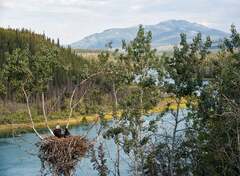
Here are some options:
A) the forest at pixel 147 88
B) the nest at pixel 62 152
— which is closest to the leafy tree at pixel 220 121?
the forest at pixel 147 88

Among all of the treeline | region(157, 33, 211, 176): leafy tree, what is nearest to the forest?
region(157, 33, 211, 176): leafy tree

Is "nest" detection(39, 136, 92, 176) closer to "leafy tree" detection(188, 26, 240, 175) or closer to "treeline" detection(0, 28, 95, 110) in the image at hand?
"leafy tree" detection(188, 26, 240, 175)

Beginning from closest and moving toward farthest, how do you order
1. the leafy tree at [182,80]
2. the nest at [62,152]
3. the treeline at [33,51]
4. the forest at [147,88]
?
the nest at [62,152] → the forest at [147,88] → the leafy tree at [182,80] → the treeline at [33,51]

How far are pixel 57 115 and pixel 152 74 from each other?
259 feet

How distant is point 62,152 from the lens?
18.9 metres

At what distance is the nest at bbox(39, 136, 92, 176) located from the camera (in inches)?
741

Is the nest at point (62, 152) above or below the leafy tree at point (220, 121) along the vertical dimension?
below

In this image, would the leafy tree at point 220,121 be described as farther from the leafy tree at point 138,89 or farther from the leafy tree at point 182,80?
the leafy tree at point 138,89

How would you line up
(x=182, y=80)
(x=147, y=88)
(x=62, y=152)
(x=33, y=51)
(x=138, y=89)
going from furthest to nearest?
(x=33, y=51)
(x=138, y=89)
(x=147, y=88)
(x=182, y=80)
(x=62, y=152)

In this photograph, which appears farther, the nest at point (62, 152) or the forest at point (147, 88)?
the forest at point (147, 88)

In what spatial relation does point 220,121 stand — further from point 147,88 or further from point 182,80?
point 147,88

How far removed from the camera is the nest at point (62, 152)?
61.7 feet

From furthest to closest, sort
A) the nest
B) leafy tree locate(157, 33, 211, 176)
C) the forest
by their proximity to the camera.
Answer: leafy tree locate(157, 33, 211, 176), the forest, the nest

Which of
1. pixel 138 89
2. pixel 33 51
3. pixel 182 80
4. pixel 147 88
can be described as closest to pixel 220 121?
pixel 182 80
